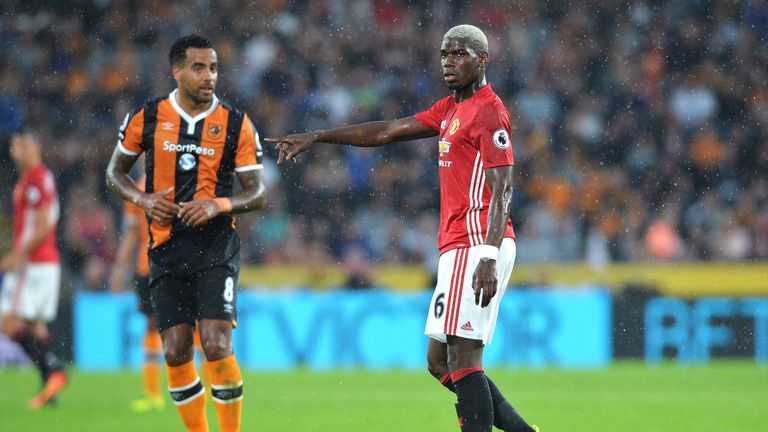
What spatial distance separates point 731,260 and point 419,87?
212 inches

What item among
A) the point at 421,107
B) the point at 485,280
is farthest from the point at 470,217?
the point at 421,107

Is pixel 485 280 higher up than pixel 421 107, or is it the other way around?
pixel 421 107

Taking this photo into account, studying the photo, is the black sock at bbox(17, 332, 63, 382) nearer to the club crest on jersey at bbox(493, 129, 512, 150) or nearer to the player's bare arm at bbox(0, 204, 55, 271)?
the player's bare arm at bbox(0, 204, 55, 271)

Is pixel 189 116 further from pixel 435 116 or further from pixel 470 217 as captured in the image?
pixel 470 217

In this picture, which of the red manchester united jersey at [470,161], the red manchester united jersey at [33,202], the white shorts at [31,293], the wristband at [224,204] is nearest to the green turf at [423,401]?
the white shorts at [31,293]

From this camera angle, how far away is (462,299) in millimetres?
5582

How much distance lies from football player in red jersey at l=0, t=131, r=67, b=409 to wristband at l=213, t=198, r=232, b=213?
411 centimetres

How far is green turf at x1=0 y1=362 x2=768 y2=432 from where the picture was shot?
823 cm

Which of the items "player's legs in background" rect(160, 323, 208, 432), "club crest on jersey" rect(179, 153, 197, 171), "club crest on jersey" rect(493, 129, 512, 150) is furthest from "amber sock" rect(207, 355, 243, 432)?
"club crest on jersey" rect(493, 129, 512, 150)

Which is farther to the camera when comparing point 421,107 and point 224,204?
point 421,107

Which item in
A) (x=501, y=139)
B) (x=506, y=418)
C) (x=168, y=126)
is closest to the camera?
(x=501, y=139)

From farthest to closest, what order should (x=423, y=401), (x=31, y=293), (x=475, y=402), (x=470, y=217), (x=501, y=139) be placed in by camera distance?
(x=31, y=293) < (x=423, y=401) < (x=470, y=217) < (x=475, y=402) < (x=501, y=139)

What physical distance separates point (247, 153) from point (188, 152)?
1.06ft

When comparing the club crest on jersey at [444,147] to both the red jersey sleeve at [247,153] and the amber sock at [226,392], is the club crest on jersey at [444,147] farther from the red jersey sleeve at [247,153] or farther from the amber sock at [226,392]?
the amber sock at [226,392]
